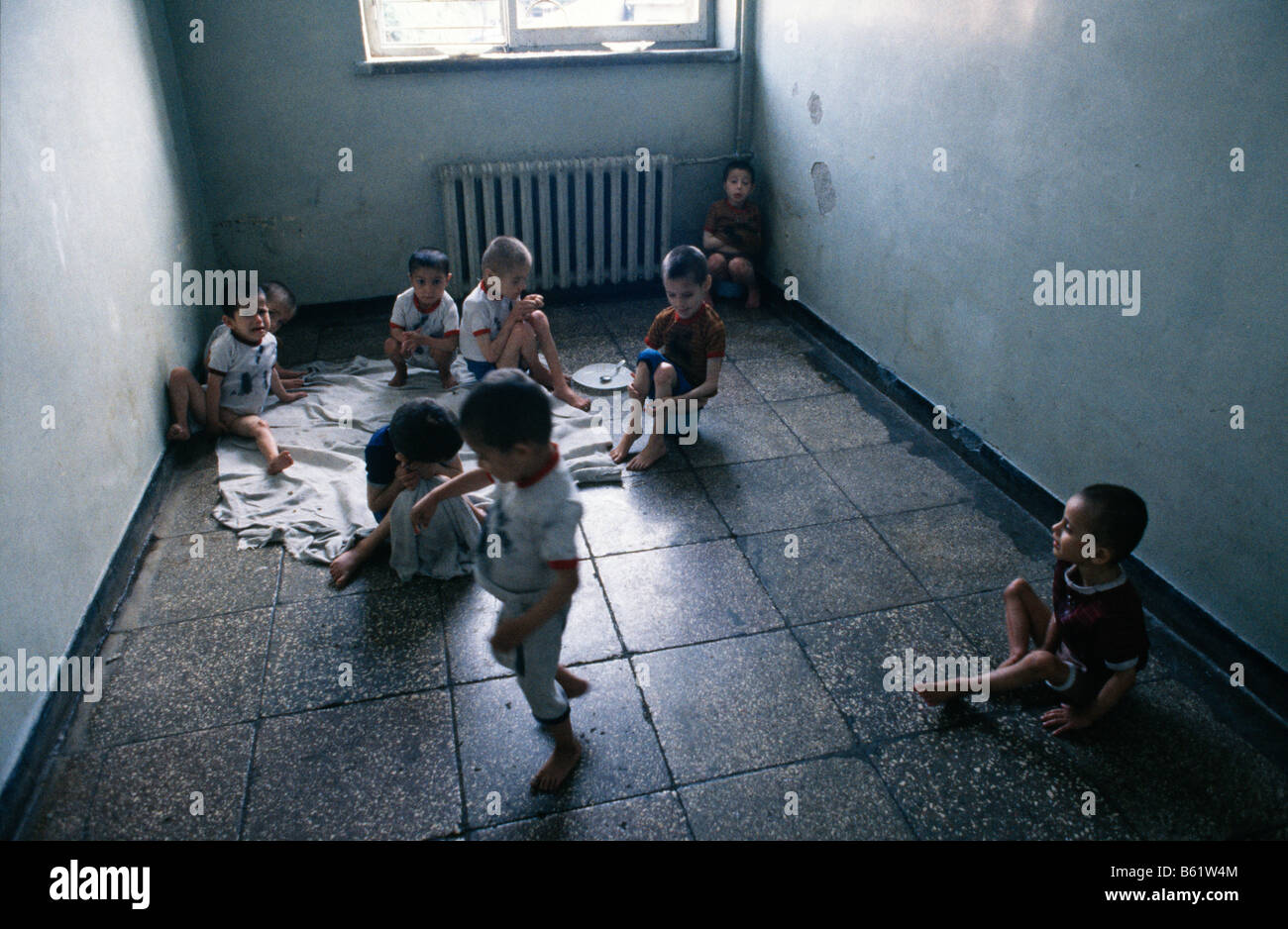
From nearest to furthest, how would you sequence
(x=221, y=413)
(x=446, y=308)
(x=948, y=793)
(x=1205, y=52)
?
(x=948, y=793)
(x=1205, y=52)
(x=221, y=413)
(x=446, y=308)

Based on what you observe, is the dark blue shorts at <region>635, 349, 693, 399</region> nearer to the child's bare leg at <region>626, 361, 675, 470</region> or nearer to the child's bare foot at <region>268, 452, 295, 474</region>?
the child's bare leg at <region>626, 361, 675, 470</region>

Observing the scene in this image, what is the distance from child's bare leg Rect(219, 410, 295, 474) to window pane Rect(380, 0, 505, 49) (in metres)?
2.25

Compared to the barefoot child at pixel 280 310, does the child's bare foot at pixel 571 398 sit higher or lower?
lower

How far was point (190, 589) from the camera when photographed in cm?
276

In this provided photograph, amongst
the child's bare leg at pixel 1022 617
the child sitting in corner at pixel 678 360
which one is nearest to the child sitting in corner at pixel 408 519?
the child sitting in corner at pixel 678 360

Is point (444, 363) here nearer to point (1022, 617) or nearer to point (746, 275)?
point (746, 275)

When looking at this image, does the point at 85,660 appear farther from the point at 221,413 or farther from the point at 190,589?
the point at 221,413

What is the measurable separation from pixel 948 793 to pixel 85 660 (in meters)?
2.34

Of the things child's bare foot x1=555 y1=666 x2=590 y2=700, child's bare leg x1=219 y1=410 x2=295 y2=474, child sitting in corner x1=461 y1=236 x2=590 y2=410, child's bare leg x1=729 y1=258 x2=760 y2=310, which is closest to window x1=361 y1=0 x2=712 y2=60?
child's bare leg x1=729 y1=258 x2=760 y2=310

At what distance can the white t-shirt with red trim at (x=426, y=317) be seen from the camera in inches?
157

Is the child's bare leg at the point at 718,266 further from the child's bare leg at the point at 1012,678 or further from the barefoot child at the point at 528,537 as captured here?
the barefoot child at the point at 528,537

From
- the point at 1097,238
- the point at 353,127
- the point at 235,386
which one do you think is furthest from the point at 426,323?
the point at 1097,238

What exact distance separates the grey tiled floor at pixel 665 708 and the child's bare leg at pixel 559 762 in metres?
0.04

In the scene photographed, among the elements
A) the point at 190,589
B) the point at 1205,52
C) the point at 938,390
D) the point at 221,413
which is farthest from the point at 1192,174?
the point at 221,413
